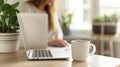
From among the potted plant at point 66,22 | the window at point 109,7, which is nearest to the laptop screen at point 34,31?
the window at point 109,7

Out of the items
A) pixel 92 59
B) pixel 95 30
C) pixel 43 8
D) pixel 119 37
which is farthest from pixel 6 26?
pixel 119 37

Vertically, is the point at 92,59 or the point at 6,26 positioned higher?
the point at 6,26

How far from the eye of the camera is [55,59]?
1156 mm

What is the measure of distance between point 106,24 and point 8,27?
251 cm

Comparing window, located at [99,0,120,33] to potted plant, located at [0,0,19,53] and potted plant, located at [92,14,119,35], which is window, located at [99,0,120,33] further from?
potted plant, located at [0,0,19,53]

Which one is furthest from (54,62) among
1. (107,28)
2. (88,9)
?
(88,9)

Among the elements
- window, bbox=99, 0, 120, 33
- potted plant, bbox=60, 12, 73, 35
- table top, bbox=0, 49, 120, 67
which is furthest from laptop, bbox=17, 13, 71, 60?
potted plant, bbox=60, 12, 73, 35

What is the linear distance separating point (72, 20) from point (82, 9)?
0.87ft

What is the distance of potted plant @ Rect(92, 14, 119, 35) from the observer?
145 inches

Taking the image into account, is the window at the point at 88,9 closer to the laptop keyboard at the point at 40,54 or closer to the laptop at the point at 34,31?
the laptop at the point at 34,31

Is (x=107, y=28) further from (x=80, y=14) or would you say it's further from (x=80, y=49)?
(x=80, y=49)

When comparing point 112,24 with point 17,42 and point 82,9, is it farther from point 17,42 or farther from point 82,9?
point 17,42

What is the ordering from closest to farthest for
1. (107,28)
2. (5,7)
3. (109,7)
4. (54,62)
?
(54,62) → (5,7) → (107,28) → (109,7)

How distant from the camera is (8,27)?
4.56 feet
